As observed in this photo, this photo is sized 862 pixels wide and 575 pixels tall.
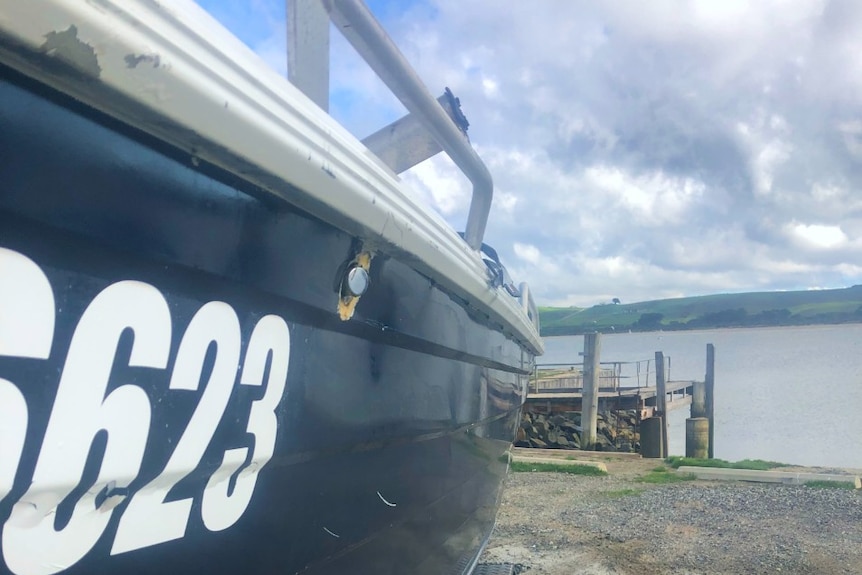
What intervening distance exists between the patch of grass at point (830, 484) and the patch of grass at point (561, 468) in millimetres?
2775

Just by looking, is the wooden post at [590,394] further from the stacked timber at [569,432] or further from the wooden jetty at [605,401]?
the wooden jetty at [605,401]

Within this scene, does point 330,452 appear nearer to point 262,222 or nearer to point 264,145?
point 262,222

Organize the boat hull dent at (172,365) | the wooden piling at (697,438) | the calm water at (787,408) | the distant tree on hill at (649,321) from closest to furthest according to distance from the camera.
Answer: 1. the boat hull dent at (172,365)
2. the wooden piling at (697,438)
3. the calm water at (787,408)
4. the distant tree on hill at (649,321)

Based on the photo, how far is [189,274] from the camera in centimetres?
98

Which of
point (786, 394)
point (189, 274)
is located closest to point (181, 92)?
point (189, 274)

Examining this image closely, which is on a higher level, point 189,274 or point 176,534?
point 189,274

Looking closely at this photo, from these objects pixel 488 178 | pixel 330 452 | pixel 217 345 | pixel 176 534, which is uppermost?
pixel 488 178

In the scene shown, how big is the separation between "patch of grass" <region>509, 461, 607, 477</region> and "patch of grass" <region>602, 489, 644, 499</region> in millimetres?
1420

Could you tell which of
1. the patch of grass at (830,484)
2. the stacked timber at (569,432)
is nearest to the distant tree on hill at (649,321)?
the stacked timber at (569,432)

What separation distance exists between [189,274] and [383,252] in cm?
57

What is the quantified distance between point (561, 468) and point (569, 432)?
11965 millimetres

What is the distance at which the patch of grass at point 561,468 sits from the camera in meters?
10.3

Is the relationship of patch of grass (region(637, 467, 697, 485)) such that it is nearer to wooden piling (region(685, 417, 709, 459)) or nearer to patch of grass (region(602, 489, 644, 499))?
patch of grass (region(602, 489, 644, 499))

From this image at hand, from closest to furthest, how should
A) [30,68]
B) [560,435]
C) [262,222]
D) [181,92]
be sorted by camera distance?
[30,68] < [181,92] < [262,222] < [560,435]
